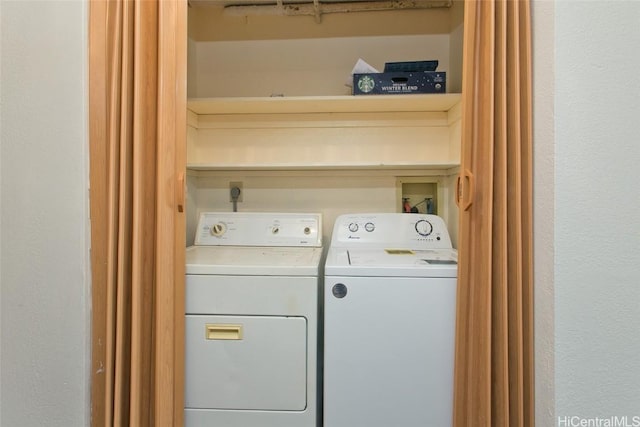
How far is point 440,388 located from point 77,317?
1.20 meters

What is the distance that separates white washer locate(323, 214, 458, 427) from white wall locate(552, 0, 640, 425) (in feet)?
1.10

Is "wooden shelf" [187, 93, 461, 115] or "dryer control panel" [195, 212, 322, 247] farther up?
"wooden shelf" [187, 93, 461, 115]

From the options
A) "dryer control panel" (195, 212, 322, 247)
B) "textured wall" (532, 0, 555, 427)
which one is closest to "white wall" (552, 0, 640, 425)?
"textured wall" (532, 0, 555, 427)

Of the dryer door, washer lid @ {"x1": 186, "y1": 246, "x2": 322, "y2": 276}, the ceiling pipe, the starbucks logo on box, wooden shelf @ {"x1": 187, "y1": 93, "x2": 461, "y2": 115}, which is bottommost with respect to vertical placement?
the dryer door

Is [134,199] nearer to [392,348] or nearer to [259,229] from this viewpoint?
[259,229]

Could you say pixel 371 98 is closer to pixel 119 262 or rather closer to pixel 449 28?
pixel 449 28

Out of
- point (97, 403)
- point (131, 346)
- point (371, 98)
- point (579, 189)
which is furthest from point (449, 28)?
point (97, 403)

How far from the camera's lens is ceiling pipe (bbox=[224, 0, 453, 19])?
1.77 m

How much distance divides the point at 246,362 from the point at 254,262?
0.36 m

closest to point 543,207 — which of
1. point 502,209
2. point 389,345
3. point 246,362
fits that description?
point 502,209

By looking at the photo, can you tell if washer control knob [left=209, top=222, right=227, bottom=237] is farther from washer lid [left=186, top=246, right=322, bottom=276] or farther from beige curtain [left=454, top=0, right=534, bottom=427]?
beige curtain [left=454, top=0, right=534, bottom=427]

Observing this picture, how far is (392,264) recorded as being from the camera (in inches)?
44.3

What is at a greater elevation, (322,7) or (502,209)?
(322,7)

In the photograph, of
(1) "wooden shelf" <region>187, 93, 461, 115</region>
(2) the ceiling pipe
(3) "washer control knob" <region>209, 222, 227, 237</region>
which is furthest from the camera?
(2) the ceiling pipe
